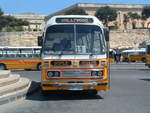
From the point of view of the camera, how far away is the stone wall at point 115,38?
302 ft

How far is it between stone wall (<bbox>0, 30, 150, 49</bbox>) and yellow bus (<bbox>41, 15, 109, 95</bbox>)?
78586mm

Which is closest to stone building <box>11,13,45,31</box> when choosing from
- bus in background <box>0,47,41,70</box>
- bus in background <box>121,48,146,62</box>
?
bus in background <box>121,48,146,62</box>

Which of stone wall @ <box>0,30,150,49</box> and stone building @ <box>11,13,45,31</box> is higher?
stone building @ <box>11,13,45,31</box>

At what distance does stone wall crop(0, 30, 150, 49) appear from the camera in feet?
302

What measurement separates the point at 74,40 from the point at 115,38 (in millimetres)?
83810

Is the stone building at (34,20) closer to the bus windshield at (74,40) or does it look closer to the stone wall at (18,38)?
the stone wall at (18,38)

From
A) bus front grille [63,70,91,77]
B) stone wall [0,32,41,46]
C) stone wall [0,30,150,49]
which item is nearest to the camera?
bus front grille [63,70,91,77]

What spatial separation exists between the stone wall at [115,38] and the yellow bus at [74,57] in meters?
78.6

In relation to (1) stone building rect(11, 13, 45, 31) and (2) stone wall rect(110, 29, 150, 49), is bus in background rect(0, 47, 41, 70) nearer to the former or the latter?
(2) stone wall rect(110, 29, 150, 49)

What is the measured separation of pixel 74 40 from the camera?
13859mm

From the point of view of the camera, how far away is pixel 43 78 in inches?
535

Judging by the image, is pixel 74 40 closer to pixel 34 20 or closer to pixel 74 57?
pixel 74 57

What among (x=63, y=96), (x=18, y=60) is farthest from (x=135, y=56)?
(x=63, y=96)

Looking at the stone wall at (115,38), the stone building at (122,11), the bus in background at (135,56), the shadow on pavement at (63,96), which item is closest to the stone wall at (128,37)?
the stone wall at (115,38)
